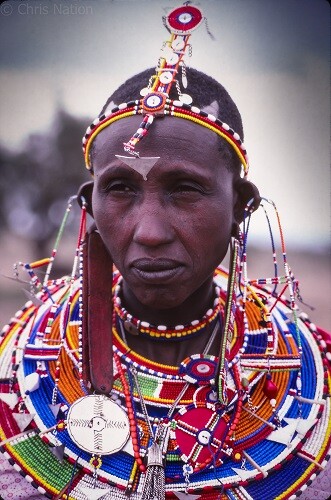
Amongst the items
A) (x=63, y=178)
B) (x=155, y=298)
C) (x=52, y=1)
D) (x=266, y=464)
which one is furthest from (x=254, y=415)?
(x=63, y=178)

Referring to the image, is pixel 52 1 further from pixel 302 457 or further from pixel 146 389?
pixel 302 457

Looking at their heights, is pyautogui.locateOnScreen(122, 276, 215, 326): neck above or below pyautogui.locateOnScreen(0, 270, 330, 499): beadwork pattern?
above

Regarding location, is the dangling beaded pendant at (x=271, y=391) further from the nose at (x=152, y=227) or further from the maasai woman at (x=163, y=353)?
the nose at (x=152, y=227)

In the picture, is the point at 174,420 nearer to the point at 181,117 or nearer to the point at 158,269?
the point at 158,269

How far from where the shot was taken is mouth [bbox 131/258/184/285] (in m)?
1.40

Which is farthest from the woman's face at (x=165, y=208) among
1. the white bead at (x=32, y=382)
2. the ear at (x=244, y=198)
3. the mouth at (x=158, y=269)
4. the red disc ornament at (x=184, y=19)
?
the white bead at (x=32, y=382)

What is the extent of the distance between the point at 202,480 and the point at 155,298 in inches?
23.3

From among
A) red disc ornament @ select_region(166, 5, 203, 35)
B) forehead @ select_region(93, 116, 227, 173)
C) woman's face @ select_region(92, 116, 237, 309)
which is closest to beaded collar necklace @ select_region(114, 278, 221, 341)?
woman's face @ select_region(92, 116, 237, 309)

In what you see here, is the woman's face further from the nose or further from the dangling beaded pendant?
the dangling beaded pendant

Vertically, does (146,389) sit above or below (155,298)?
below

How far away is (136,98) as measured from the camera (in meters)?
1.51

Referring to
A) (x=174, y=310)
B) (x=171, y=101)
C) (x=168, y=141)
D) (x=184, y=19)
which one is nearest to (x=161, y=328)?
(x=174, y=310)

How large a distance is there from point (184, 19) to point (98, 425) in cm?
132

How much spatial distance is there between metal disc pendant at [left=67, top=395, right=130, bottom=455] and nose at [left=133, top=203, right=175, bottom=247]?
552 millimetres
